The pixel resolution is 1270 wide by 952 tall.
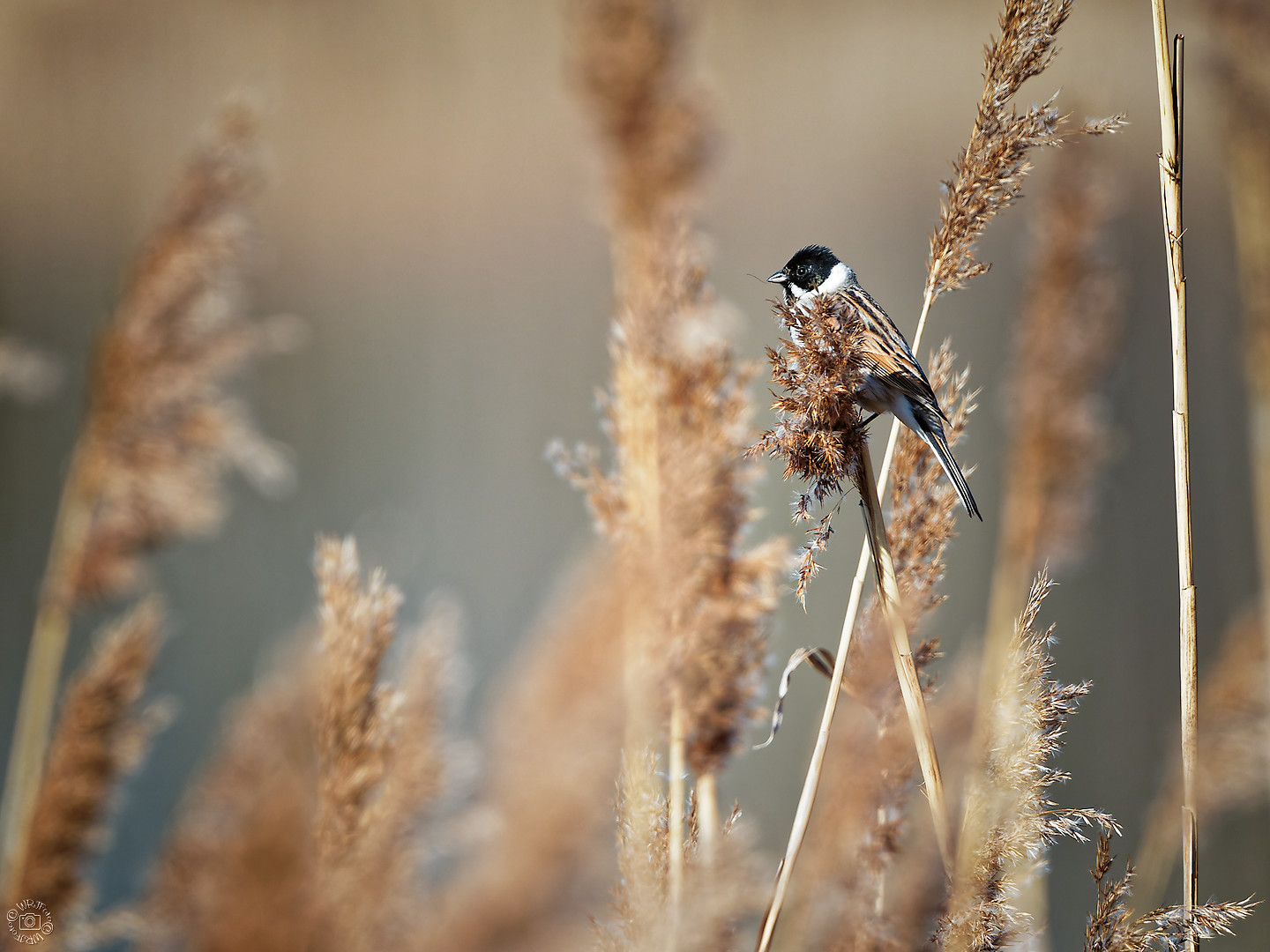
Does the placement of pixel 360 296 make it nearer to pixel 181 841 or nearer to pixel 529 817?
pixel 181 841

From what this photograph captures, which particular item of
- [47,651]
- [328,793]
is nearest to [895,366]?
[328,793]

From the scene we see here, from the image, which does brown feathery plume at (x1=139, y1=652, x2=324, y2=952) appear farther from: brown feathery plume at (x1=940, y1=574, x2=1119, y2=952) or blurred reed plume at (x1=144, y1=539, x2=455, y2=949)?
brown feathery plume at (x1=940, y1=574, x2=1119, y2=952)

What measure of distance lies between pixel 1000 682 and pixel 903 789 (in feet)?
0.36

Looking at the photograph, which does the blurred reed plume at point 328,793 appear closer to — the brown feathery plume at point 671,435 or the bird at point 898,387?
the brown feathery plume at point 671,435

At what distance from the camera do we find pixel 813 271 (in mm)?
839

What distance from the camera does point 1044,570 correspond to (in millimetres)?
396

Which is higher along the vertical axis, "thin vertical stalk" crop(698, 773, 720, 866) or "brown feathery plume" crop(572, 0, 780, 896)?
"brown feathery plume" crop(572, 0, 780, 896)

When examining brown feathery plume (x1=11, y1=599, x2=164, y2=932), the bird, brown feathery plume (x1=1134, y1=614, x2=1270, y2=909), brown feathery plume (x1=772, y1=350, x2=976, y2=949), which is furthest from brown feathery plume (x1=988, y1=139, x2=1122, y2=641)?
brown feathery plume (x1=11, y1=599, x2=164, y2=932)

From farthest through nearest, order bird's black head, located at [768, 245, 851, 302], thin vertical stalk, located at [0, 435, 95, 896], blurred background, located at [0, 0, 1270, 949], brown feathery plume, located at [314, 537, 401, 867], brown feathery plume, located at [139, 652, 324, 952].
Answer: blurred background, located at [0, 0, 1270, 949], bird's black head, located at [768, 245, 851, 302], thin vertical stalk, located at [0, 435, 95, 896], brown feathery plume, located at [314, 537, 401, 867], brown feathery plume, located at [139, 652, 324, 952]

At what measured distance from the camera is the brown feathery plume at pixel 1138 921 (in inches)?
15.3

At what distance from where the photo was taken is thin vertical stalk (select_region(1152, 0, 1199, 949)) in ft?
1.36

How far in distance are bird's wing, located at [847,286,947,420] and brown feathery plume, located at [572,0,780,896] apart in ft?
0.35

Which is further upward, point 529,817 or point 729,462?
point 729,462

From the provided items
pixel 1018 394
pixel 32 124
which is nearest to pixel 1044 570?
pixel 1018 394
